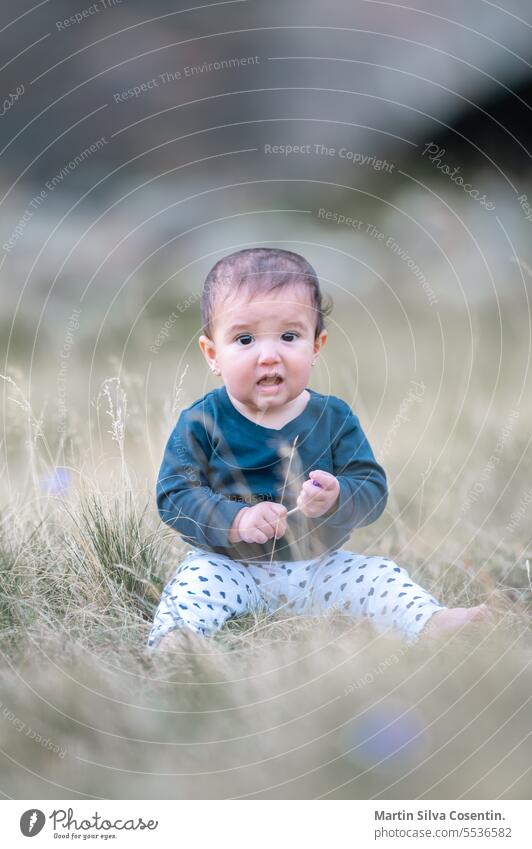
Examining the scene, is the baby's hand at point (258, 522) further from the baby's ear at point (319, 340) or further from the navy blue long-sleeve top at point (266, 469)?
the baby's ear at point (319, 340)

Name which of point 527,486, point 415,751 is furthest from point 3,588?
point 527,486

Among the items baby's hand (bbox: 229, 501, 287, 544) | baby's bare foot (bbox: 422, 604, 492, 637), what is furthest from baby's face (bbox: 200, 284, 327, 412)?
baby's bare foot (bbox: 422, 604, 492, 637)

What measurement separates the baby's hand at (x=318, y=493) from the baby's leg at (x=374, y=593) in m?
0.18

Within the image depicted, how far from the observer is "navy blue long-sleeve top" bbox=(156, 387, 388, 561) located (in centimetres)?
243

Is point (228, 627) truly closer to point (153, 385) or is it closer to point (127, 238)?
point (153, 385)

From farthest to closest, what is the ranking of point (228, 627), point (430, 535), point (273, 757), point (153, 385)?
point (153, 385) < point (430, 535) < point (228, 627) < point (273, 757)

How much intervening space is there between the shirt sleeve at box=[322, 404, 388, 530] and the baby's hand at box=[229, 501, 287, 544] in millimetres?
120

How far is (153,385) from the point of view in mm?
3037

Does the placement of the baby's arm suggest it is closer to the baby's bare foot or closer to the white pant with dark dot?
the white pant with dark dot

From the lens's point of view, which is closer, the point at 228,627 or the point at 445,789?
the point at 445,789

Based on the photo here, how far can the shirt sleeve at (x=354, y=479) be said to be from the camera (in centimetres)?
240

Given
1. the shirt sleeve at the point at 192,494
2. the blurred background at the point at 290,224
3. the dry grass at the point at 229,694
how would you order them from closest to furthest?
the dry grass at the point at 229,694, the shirt sleeve at the point at 192,494, the blurred background at the point at 290,224

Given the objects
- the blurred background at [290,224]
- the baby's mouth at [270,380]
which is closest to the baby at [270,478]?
the baby's mouth at [270,380]

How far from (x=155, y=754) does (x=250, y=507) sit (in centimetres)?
56
